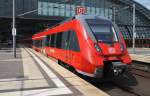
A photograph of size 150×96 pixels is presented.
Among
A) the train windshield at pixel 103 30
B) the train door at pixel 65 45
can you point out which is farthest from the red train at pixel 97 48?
the train door at pixel 65 45

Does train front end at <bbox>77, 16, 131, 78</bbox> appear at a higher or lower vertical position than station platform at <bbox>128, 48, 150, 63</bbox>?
higher

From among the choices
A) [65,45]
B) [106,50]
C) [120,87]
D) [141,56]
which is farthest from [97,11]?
[106,50]

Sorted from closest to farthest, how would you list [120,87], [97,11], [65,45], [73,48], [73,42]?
[120,87], [73,48], [73,42], [65,45], [97,11]

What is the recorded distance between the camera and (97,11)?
82812 mm

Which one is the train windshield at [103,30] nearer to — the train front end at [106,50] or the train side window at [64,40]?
the train front end at [106,50]

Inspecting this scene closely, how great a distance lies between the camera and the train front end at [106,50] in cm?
1171

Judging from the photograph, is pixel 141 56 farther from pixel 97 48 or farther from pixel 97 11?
pixel 97 11

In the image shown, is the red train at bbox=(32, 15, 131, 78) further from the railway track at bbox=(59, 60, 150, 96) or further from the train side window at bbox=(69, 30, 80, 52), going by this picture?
the railway track at bbox=(59, 60, 150, 96)

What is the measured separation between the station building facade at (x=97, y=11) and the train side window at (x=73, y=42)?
5772 centimetres

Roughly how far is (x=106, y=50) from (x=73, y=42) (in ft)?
7.52

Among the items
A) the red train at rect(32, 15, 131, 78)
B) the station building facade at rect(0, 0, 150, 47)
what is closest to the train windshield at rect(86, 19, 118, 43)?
the red train at rect(32, 15, 131, 78)

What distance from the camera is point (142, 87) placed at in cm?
1291

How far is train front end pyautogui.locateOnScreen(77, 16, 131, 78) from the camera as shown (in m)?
11.7

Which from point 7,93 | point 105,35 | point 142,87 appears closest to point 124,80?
point 142,87
